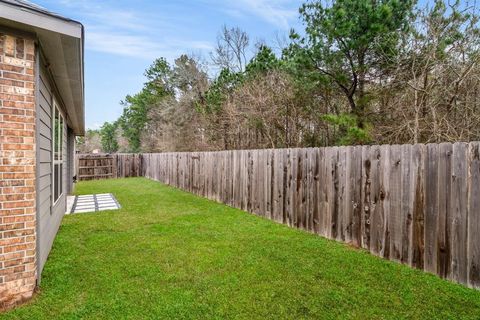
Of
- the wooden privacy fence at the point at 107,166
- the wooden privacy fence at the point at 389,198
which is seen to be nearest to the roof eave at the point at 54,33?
the wooden privacy fence at the point at 389,198

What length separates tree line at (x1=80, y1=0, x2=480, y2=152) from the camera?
19.1ft

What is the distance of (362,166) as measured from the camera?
160 inches

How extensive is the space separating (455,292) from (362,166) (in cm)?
179

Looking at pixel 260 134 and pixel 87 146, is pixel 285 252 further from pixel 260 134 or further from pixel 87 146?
pixel 87 146

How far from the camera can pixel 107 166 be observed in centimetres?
1828

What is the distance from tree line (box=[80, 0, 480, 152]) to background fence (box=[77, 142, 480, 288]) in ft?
8.51

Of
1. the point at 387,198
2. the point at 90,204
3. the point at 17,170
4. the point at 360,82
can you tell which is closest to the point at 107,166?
the point at 90,204

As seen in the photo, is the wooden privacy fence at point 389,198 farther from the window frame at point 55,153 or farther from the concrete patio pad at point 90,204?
the concrete patio pad at point 90,204

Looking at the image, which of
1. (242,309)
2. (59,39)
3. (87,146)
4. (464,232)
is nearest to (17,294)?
(242,309)

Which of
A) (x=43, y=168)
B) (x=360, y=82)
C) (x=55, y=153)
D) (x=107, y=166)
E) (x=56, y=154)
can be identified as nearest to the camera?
(x=43, y=168)

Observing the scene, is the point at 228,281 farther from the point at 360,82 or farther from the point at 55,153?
the point at 360,82

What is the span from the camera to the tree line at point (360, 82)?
19.1 ft

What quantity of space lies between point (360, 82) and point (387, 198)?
6.49 m

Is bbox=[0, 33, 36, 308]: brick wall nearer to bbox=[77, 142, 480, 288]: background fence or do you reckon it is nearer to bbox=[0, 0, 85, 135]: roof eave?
bbox=[0, 0, 85, 135]: roof eave
